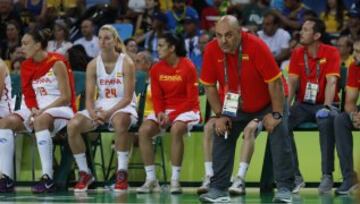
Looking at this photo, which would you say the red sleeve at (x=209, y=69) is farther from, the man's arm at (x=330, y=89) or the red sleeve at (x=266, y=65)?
Result: the man's arm at (x=330, y=89)

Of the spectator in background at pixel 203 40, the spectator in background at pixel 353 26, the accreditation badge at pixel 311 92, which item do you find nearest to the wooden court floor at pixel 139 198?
the accreditation badge at pixel 311 92

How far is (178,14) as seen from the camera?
17.5 m

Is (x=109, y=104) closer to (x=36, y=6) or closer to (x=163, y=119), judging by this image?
(x=163, y=119)

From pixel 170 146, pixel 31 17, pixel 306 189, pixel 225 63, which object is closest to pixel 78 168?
pixel 170 146

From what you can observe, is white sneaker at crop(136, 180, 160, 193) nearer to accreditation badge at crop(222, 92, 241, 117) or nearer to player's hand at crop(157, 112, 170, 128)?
player's hand at crop(157, 112, 170, 128)

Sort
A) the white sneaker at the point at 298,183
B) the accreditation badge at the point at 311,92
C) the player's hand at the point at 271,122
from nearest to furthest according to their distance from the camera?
1. the player's hand at the point at 271,122
2. the white sneaker at the point at 298,183
3. the accreditation badge at the point at 311,92

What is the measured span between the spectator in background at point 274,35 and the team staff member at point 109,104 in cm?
418

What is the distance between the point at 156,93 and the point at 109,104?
598 millimetres

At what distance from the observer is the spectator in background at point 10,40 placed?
54.0ft

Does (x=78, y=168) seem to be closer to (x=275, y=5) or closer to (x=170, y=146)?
(x=170, y=146)

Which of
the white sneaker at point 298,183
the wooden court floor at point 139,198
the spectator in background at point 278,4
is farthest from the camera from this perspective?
the spectator in background at point 278,4

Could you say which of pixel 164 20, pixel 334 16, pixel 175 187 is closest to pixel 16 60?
pixel 164 20

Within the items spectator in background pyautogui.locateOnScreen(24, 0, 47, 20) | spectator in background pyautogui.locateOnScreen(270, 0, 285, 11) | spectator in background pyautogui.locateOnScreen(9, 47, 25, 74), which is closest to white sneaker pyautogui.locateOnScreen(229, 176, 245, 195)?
spectator in background pyautogui.locateOnScreen(9, 47, 25, 74)

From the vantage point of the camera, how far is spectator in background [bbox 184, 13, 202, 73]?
15.8 meters
